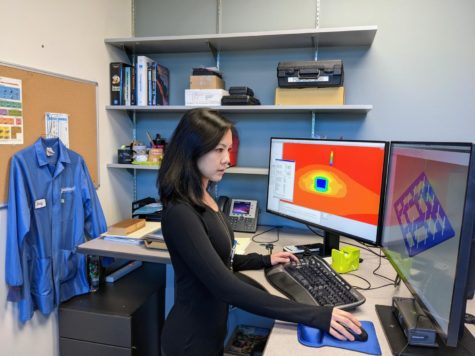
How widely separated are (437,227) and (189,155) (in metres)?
0.69

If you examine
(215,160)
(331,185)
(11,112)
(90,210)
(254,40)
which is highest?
(254,40)

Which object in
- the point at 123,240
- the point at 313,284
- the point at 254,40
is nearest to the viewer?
the point at 313,284

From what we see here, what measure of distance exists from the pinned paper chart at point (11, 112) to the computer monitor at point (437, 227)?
163 centimetres

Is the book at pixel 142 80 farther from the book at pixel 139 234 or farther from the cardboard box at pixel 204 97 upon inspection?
the book at pixel 139 234

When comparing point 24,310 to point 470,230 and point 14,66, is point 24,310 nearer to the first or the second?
point 14,66

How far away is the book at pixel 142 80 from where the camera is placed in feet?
7.05

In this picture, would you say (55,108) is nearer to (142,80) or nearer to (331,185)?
(142,80)

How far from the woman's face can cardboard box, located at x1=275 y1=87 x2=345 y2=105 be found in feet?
3.02

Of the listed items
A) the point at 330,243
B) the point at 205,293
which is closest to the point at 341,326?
the point at 205,293

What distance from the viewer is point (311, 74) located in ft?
6.08

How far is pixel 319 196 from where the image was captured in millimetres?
1624

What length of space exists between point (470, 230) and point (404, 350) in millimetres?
381

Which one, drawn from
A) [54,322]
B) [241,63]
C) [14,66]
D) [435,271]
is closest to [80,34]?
[14,66]

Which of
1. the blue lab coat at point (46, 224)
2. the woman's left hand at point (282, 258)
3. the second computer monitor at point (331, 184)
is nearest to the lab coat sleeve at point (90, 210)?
the blue lab coat at point (46, 224)
